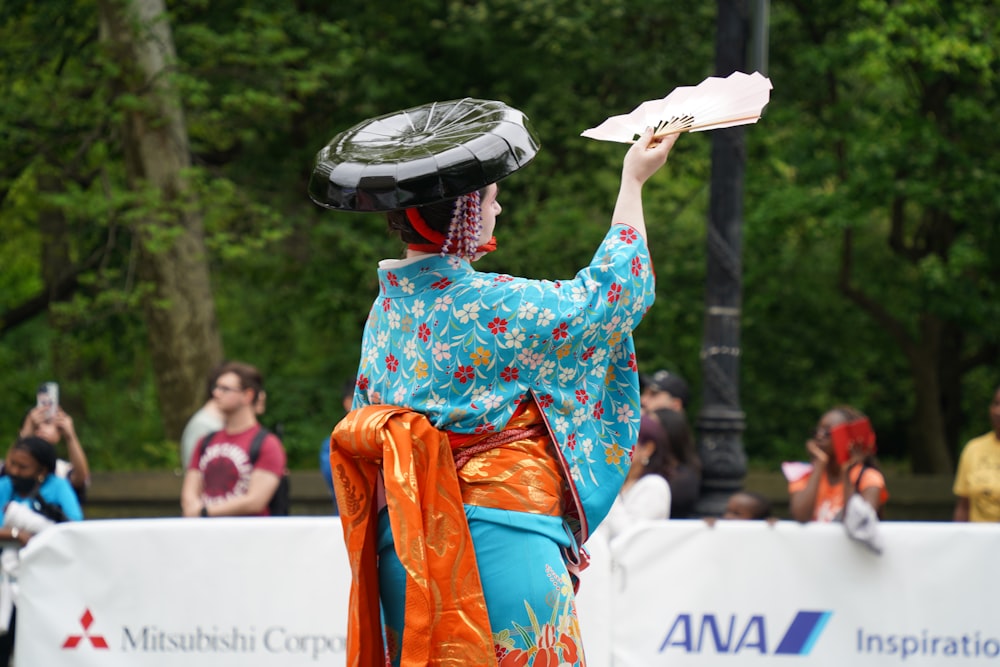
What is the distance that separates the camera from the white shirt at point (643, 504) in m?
6.16

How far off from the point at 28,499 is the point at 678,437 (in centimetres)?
347

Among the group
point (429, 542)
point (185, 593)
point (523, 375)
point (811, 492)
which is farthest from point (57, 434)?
point (523, 375)

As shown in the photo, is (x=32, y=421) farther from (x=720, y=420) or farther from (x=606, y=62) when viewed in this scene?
(x=606, y=62)

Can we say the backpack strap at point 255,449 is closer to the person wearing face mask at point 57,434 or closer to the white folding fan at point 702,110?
the person wearing face mask at point 57,434

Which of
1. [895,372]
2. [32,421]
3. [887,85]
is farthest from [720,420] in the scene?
[895,372]

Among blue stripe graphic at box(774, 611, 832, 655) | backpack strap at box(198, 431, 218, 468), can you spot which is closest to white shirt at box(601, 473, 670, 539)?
blue stripe graphic at box(774, 611, 832, 655)

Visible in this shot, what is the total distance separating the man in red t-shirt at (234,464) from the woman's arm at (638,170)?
3990 millimetres

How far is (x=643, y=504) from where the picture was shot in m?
6.18

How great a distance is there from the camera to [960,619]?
551 cm

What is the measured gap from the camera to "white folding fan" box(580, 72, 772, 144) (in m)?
2.90

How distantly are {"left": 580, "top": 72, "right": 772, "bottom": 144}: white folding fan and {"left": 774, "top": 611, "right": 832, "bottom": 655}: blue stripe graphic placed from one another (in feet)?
10.4

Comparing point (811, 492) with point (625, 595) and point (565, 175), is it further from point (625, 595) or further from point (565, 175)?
point (565, 175)

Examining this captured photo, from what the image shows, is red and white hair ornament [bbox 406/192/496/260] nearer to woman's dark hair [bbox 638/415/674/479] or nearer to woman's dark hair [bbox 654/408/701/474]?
woman's dark hair [bbox 638/415/674/479]

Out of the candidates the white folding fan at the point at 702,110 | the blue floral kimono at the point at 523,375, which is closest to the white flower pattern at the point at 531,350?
the blue floral kimono at the point at 523,375
